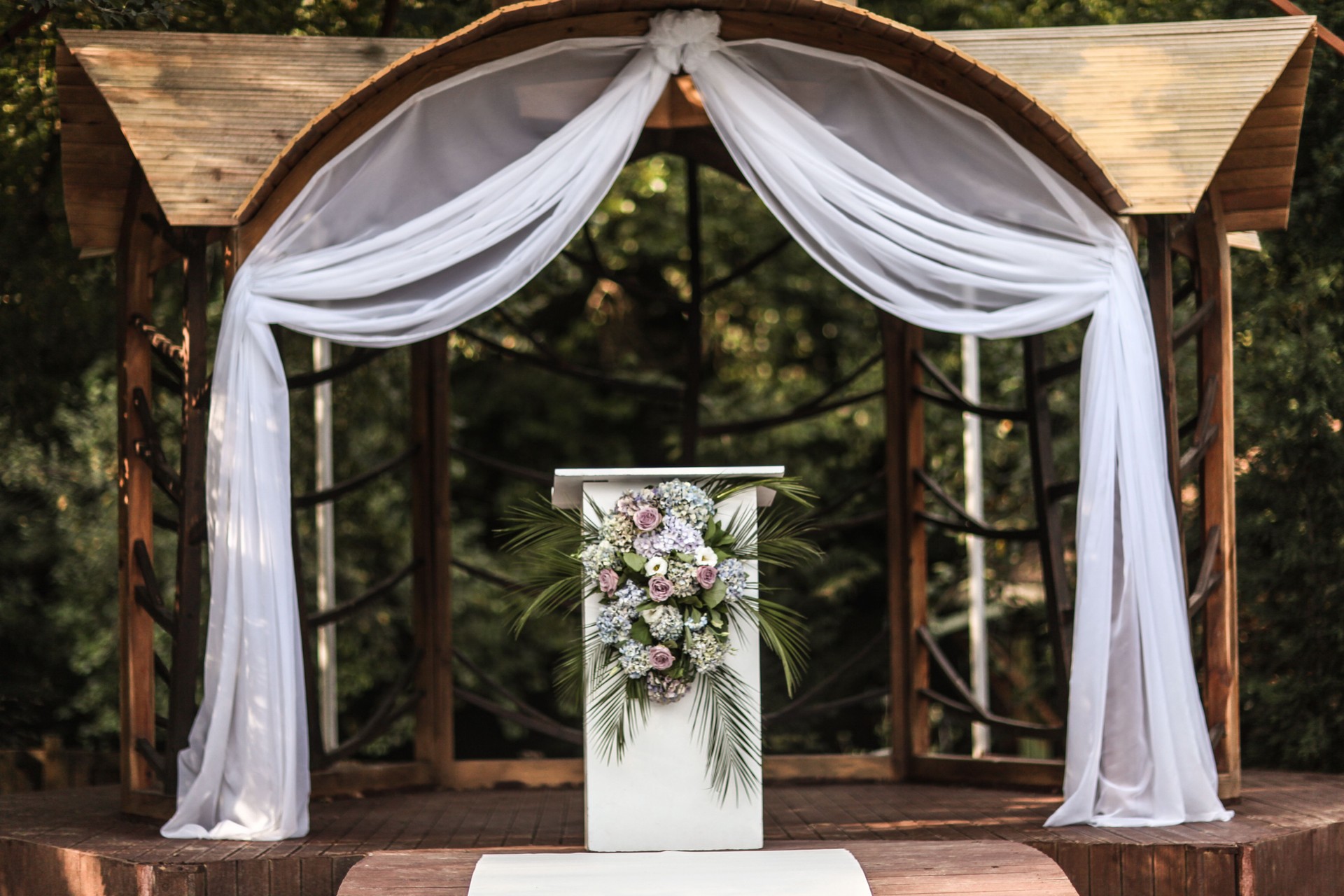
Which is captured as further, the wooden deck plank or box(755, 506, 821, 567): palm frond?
box(755, 506, 821, 567): palm frond

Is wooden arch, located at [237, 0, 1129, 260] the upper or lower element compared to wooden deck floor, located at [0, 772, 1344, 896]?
upper

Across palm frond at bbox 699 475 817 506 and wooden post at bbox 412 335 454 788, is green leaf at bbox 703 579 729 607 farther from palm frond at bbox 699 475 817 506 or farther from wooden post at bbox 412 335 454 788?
wooden post at bbox 412 335 454 788

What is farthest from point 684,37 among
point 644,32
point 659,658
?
point 659,658

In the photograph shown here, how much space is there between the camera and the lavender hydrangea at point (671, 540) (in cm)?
346

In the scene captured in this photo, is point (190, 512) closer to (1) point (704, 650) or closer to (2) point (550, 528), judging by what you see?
(2) point (550, 528)

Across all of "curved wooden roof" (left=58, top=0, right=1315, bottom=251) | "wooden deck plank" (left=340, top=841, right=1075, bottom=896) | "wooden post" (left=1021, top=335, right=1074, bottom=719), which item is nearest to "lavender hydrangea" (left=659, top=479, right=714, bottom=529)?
"wooden deck plank" (left=340, top=841, right=1075, bottom=896)

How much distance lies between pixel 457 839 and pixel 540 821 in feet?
1.39

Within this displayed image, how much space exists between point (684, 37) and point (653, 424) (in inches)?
248

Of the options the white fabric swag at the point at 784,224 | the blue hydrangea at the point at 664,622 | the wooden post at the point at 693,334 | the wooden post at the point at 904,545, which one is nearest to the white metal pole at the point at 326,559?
the wooden post at the point at 693,334

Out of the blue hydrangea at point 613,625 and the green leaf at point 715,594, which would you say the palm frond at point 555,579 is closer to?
the blue hydrangea at point 613,625

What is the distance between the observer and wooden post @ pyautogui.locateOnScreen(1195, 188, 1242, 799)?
4.56 meters

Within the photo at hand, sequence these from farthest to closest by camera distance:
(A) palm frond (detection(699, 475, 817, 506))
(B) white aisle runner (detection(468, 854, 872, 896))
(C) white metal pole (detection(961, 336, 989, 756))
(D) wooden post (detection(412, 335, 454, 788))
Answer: (C) white metal pole (detection(961, 336, 989, 756)), (D) wooden post (detection(412, 335, 454, 788)), (A) palm frond (detection(699, 475, 817, 506)), (B) white aisle runner (detection(468, 854, 872, 896))

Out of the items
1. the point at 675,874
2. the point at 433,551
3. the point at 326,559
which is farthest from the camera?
the point at 326,559

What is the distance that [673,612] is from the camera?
3.46 meters
